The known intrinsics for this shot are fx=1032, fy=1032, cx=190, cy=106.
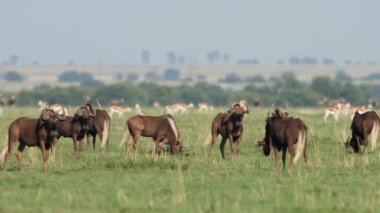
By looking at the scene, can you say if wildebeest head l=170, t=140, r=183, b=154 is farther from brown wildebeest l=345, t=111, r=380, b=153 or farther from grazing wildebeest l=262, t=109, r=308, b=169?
grazing wildebeest l=262, t=109, r=308, b=169

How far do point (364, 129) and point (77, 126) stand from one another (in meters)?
7.13

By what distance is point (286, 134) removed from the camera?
809 inches

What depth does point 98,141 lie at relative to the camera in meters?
30.6

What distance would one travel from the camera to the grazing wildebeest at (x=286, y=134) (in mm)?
20359

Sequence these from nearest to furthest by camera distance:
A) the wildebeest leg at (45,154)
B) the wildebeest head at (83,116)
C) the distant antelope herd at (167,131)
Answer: the wildebeest leg at (45,154) < the distant antelope herd at (167,131) < the wildebeest head at (83,116)

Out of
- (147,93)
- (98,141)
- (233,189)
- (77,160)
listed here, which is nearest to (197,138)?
(98,141)

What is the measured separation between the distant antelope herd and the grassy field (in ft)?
1.29

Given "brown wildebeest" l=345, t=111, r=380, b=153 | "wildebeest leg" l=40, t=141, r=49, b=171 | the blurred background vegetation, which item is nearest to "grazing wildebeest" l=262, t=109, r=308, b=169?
"brown wildebeest" l=345, t=111, r=380, b=153

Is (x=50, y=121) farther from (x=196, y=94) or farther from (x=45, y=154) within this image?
(x=196, y=94)

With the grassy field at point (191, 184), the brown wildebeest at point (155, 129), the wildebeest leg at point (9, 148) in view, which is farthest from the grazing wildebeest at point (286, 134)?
the wildebeest leg at point (9, 148)

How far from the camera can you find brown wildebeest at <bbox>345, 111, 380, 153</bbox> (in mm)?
25000

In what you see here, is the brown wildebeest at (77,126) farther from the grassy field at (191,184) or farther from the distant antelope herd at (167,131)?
the grassy field at (191,184)

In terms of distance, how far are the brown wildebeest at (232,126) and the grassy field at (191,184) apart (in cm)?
42

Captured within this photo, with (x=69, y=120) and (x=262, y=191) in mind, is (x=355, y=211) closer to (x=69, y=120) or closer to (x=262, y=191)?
(x=262, y=191)
